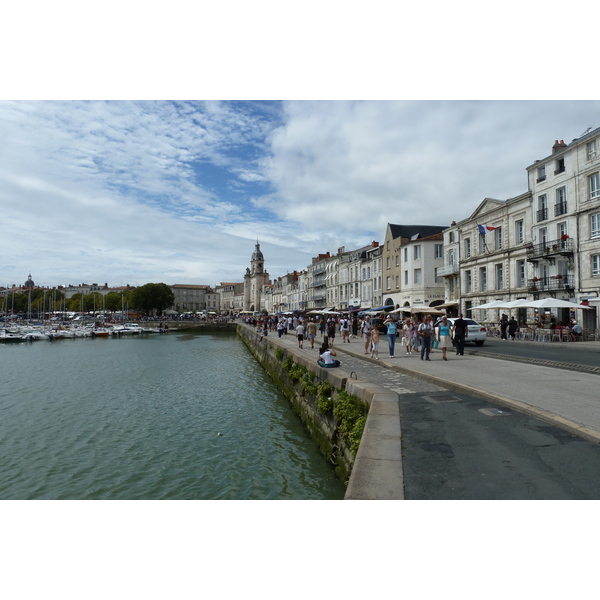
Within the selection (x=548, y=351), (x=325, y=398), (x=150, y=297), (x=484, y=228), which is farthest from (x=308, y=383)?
(x=150, y=297)

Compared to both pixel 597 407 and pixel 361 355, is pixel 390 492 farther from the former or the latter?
pixel 361 355

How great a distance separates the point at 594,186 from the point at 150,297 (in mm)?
97077

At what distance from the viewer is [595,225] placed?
81.8 ft

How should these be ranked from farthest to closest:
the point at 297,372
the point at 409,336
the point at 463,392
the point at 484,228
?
the point at 484,228
the point at 409,336
the point at 297,372
the point at 463,392

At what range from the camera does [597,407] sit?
7242 millimetres

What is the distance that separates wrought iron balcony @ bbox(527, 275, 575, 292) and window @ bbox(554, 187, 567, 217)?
4.10 m

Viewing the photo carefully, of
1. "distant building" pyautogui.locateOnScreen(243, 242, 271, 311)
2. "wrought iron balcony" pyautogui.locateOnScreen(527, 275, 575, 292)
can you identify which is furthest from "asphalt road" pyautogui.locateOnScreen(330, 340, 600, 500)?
"distant building" pyautogui.locateOnScreen(243, 242, 271, 311)

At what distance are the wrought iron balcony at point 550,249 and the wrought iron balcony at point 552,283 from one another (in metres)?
1.43

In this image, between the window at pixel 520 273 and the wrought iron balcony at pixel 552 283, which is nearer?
the wrought iron balcony at pixel 552 283

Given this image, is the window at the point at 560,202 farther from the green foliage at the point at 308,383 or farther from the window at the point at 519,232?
the green foliage at the point at 308,383

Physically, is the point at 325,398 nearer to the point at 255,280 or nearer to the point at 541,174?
the point at 541,174

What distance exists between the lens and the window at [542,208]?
28.8 meters

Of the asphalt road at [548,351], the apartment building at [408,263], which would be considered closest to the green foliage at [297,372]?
the asphalt road at [548,351]

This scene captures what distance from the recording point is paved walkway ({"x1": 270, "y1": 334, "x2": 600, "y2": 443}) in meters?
6.75
